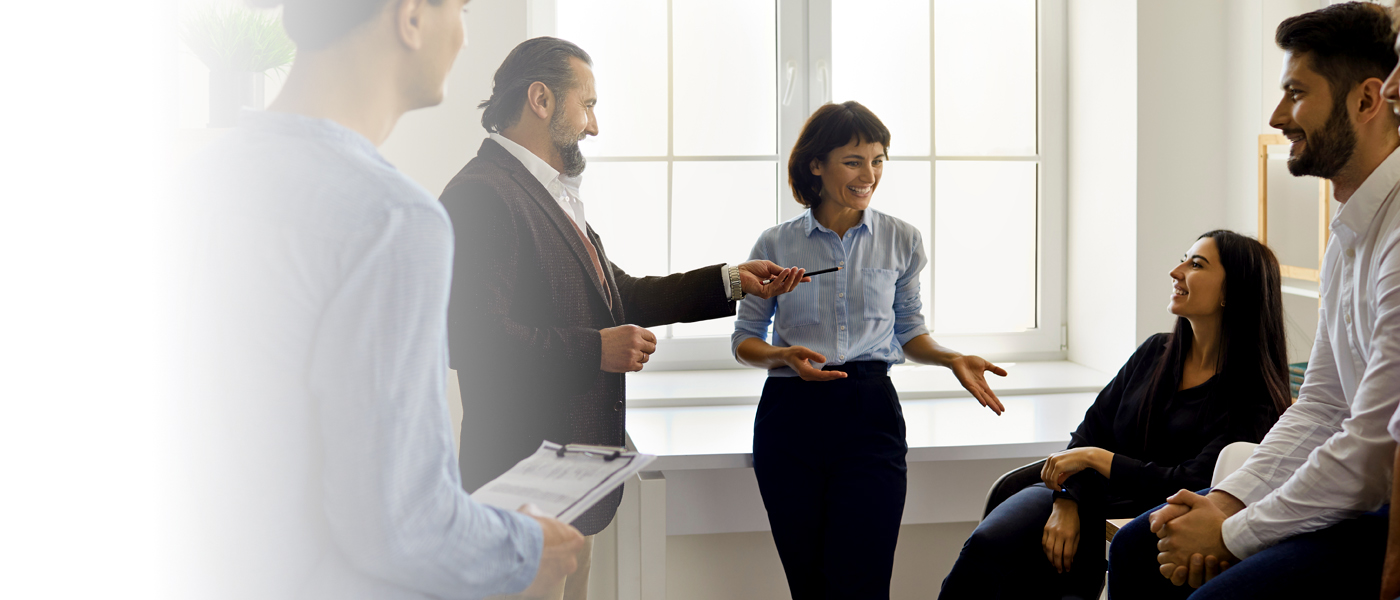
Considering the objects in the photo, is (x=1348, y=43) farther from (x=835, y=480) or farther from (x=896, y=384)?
(x=896, y=384)

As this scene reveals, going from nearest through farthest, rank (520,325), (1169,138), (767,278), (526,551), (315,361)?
(315,361), (526,551), (520,325), (767,278), (1169,138)

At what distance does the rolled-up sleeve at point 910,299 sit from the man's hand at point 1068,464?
0.41 m

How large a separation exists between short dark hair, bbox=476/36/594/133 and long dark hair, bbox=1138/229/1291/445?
138 centimetres

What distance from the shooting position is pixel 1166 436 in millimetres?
1866

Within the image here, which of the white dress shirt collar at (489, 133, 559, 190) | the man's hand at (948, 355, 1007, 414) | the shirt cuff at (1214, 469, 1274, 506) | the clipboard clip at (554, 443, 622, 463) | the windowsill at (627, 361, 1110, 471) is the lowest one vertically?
the windowsill at (627, 361, 1110, 471)

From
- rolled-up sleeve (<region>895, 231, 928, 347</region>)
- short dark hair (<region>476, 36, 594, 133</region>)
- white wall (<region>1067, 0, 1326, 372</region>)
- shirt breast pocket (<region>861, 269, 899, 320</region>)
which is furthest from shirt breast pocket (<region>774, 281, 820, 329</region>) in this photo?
white wall (<region>1067, 0, 1326, 372</region>)

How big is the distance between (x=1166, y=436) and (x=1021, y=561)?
40 centimetres

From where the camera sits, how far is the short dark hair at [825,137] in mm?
2006

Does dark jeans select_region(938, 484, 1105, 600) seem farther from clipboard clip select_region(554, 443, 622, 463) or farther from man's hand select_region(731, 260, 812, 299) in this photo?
clipboard clip select_region(554, 443, 622, 463)

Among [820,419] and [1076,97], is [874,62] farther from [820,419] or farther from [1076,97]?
[820,419]

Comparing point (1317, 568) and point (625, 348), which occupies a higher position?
point (625, 348)

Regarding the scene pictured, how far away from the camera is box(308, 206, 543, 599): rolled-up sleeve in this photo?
630 millimetres

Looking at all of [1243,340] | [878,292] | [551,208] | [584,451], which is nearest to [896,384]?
[878,292]

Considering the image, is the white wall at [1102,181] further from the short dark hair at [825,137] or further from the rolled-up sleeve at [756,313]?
the rolled-up sleeve at [756,313]
